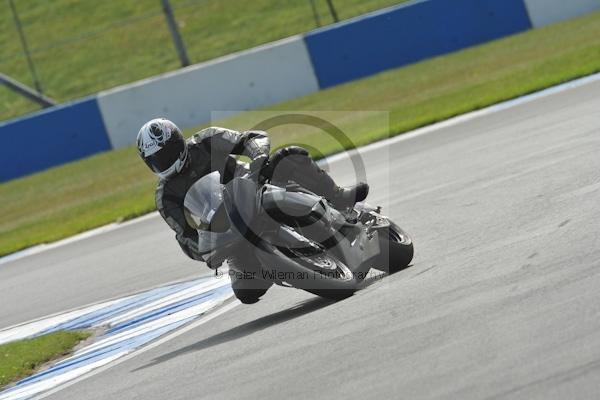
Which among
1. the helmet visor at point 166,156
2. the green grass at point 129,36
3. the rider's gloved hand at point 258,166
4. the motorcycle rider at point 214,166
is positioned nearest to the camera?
the rider's gloved hand at point 258,166

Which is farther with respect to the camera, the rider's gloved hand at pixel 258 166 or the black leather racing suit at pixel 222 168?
the black leather racing suit at pixel 222 168

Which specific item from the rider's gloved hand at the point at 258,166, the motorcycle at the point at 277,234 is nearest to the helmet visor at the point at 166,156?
the motorcycle at the point at 277,234

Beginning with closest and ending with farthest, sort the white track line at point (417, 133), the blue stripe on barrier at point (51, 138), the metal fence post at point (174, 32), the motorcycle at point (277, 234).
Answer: the motorcycle at point (277, 234) → the white track line at point (417, 133) → the blue stripe on barrier at point (51, 138) → the metal fence post at point (174, 32)

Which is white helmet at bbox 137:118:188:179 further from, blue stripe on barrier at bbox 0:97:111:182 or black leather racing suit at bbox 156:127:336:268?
blue stripe on barrier at bbox 0:97:111:182

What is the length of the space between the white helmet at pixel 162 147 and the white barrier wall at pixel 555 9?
1669 centimetres

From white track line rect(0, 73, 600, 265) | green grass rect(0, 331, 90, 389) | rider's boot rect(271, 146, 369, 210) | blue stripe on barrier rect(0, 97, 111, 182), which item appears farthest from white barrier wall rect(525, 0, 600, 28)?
rider's boot rect(271, 146, 369, 210)

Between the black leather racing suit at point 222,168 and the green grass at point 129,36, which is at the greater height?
the black leather racing suit at point 222,168

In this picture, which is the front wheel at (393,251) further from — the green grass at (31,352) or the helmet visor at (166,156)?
the green grass at (31,352)

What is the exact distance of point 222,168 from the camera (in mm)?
8336

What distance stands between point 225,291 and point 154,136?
84.9 inches

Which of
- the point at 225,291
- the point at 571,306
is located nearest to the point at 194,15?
the point at 225,291

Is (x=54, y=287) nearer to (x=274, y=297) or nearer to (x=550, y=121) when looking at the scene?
(x=274, y=297)

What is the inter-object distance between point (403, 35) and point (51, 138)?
6937 mm

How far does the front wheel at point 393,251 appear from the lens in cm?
835
